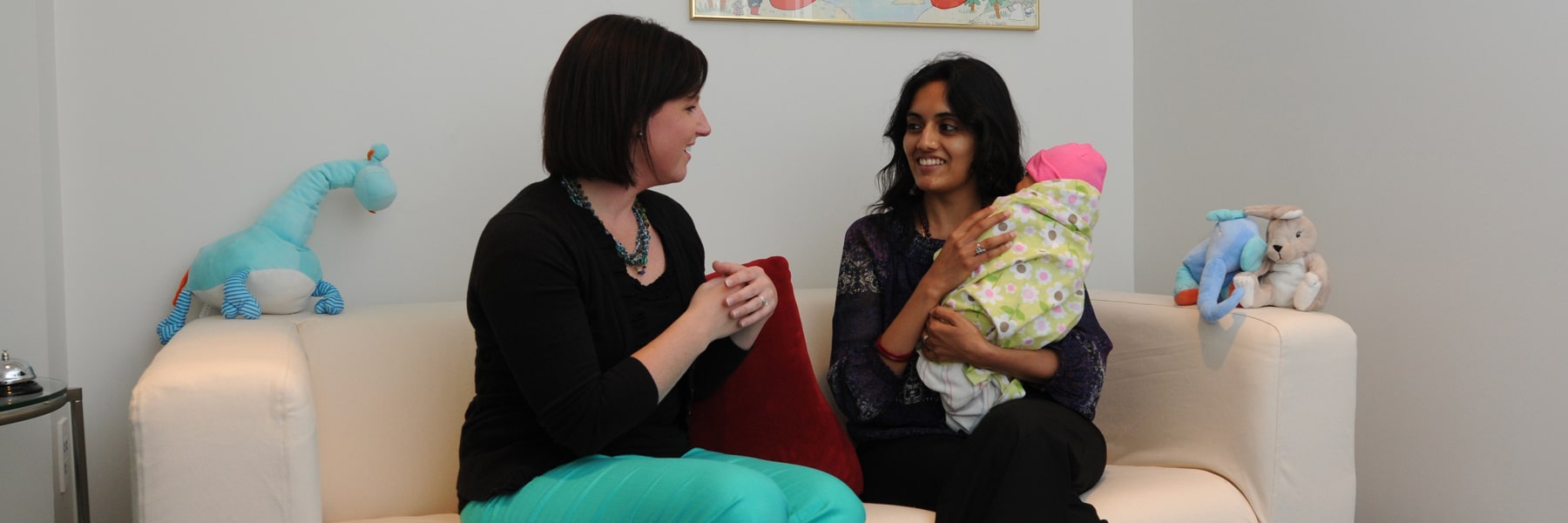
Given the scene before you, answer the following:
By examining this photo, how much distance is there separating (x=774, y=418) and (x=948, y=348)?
324 millimetres

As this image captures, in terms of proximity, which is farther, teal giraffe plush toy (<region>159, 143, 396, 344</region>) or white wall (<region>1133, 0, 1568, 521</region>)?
teal giraffe plush toy (<region>159, 143, 396, 344</region>)

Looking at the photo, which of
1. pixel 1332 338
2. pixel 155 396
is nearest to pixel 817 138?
pixel 1332 338

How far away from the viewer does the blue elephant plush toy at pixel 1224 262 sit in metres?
1.99

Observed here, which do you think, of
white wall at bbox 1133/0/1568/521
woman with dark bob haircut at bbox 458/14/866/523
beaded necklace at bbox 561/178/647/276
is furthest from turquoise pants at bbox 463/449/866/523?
white wall at bbox 1133/0/1568/521

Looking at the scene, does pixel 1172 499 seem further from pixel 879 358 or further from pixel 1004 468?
pixel 879 358

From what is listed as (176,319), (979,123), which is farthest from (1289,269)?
(176,319)

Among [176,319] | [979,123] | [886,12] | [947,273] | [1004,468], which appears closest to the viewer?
[1004,468]

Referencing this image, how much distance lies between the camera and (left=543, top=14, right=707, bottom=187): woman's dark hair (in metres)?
1.61

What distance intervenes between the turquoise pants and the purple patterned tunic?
39 centimetres

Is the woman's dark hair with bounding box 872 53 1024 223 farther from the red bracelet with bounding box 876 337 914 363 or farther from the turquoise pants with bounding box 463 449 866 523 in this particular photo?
the turquoise pants with bounding box 463 449 866 523

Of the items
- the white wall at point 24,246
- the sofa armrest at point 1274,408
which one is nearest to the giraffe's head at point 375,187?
the white wall at point 24,246

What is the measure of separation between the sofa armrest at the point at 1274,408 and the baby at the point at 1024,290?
0.27m

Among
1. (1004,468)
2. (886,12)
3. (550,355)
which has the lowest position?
(1004,468)

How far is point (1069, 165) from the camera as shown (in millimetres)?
1979
